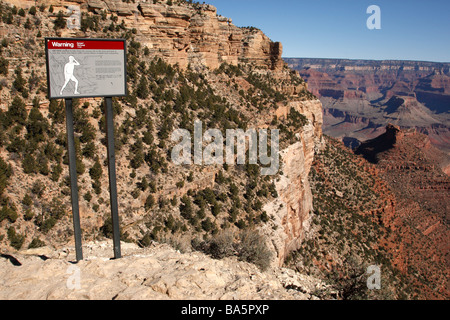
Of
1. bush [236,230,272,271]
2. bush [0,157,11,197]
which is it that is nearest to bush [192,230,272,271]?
bush [236,230,272,271]

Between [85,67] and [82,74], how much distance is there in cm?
21

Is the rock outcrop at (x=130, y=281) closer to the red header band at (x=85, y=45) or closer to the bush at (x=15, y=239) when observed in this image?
the bush at (x=15, y=239)

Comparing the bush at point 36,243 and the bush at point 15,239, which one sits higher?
the bush at point 15,239

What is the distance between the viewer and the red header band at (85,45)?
26.9 ft

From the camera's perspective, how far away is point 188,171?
20.2 metres

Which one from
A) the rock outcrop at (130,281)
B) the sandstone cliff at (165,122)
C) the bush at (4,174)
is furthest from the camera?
the sandstone cliff at (165,122)

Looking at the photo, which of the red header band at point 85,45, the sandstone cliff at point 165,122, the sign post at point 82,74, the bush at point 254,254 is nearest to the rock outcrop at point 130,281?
the sign post at point 82,74

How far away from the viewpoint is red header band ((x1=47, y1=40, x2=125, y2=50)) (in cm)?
819

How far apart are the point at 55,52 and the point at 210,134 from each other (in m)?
16.4

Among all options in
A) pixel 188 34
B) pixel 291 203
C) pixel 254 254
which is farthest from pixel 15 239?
pixel 188 34

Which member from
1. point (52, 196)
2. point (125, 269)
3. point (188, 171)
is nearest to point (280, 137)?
point (188, 171)

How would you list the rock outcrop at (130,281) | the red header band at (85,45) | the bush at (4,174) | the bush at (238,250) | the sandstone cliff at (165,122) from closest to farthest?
1. the rock outcrop at (130,281)
2. the red header band at (85,45)
3. the bush at (238,250)
4. the bush at (4,174)
5. the sandstone cliff at (165,122)

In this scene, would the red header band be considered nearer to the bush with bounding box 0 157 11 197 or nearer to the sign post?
the sign post
